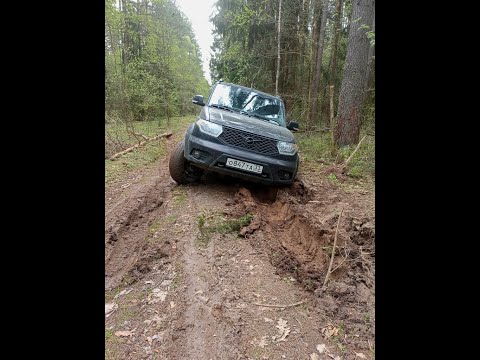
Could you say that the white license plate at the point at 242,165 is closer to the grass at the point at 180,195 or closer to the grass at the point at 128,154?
the grass at the point at 180,195

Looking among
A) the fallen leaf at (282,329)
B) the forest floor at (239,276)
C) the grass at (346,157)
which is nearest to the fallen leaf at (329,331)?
the forest floor at (239,276)

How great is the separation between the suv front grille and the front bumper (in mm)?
75

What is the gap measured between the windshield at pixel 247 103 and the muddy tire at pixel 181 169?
1.14 m

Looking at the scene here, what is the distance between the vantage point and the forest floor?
2.04 meters

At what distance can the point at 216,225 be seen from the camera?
12.0ft

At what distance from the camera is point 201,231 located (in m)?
3.51

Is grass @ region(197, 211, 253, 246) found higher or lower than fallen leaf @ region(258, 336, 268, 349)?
higher

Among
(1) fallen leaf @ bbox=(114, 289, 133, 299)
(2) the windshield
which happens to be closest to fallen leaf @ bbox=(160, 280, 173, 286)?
(1) fallen leaf @ bbox=(114, 289, 133, 299)

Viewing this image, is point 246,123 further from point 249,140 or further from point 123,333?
point 123,333

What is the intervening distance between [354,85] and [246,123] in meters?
3.75

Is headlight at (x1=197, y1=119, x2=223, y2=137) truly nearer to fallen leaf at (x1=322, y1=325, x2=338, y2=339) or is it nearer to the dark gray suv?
the dark gray suv

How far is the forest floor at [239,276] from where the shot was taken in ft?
6.70
